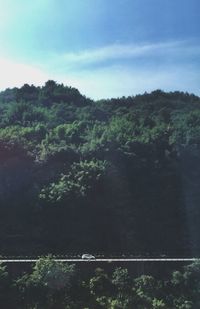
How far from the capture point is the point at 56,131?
57344 mm

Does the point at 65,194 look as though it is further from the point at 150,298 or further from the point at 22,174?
the point at 150,298

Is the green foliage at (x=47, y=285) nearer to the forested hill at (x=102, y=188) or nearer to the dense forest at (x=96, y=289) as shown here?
the dense forest at (x=96, y=289)

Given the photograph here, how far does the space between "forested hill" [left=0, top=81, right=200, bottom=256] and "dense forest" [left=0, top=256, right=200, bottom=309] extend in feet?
32.4

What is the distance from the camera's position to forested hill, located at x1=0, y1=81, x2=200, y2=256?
41.1 m

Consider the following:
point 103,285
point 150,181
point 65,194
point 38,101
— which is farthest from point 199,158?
point 38,101

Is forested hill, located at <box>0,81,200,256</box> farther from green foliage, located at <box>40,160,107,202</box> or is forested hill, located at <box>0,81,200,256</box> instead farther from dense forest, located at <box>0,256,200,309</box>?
dense forest, located at <box>0,256,200,309</box>

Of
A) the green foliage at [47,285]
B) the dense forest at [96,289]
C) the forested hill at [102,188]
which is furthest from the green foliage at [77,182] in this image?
the green foliage at [47,285]

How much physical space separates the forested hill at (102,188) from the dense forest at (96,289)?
32.4ft

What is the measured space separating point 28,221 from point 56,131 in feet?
55.1

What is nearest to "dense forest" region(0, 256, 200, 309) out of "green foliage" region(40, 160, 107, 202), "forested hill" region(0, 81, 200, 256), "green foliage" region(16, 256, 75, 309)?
"green foliage" region(16, 256, 75, 309)

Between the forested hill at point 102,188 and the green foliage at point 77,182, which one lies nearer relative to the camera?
the forested hill at point 102,188

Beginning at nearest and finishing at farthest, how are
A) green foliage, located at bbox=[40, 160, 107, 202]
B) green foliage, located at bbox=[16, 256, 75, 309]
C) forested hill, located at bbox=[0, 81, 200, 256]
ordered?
green foliage, located at bbox=[16, 256, 75, 309], forested hill, located at bbox=[0, 81, 200, 256], green foliage, located at bbox=[40, 160, 107, 202]

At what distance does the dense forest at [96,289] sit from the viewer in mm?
26389

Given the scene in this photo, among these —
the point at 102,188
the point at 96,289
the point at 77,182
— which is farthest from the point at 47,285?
the point at 102,188
